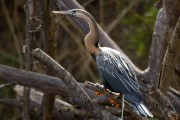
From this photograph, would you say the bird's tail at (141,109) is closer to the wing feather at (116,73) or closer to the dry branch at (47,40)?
the wing feather at (116,73)

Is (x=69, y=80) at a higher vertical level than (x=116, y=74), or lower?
higher

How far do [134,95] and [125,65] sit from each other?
0.66ft

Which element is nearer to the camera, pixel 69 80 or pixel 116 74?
pixel 69 80

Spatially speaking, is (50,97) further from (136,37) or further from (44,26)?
(136,37)

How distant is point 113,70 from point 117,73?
3 cm

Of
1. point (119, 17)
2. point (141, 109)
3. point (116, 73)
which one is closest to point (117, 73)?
point (116, 73)

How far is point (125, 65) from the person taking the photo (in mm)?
2316

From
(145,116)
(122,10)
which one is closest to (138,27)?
(122,10)

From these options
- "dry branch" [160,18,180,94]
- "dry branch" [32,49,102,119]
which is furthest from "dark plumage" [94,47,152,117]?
"dry branch" [32,49,102,119]

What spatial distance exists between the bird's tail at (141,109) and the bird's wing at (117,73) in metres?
0.08

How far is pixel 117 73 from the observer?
229 centimetres

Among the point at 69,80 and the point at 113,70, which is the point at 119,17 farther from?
the point at 69,80

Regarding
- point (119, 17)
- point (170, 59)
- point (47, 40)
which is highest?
point (170, 59)

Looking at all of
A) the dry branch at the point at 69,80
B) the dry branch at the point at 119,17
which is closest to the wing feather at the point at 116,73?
the dry branch at the point at 69,80
